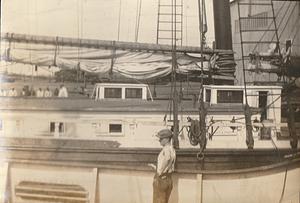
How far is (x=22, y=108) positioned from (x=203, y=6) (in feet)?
1.18

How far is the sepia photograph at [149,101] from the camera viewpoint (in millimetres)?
710

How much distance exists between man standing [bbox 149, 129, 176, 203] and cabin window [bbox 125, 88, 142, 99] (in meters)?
0.07

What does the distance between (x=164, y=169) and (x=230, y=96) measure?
17 centimetres

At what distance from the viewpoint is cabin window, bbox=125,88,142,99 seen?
27.9 inches

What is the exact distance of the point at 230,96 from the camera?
716 millimetres

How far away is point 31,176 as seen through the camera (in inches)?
28.6

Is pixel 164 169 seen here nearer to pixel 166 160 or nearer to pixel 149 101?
pixel 166 160

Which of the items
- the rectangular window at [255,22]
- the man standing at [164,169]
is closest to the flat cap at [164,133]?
the man standing at [164,169]

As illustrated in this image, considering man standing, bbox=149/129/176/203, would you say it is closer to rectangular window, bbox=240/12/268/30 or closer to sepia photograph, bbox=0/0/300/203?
sepia photograph, bbox=0/0/300/203

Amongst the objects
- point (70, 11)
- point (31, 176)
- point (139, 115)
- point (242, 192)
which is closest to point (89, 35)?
point (70, 11)

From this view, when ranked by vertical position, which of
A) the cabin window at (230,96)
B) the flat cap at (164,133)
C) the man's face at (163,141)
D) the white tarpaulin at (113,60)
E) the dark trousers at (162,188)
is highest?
the white tarpaulin at (113,60)

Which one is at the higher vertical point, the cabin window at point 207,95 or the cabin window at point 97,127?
the cabin window at point 207,95

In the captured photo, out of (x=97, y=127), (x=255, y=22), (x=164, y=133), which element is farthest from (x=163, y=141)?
(x=255, y=22)

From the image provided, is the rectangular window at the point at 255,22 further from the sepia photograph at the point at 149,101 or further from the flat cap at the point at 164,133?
the flat cap at the point at 164,133
